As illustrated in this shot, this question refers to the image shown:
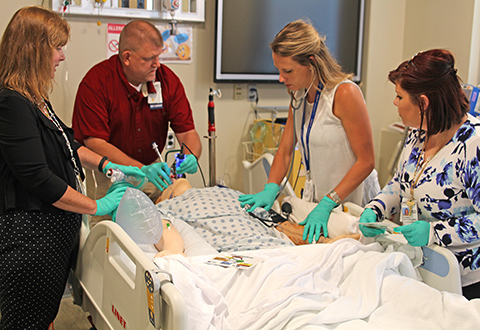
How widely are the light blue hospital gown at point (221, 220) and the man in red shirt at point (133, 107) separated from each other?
0.51 feet

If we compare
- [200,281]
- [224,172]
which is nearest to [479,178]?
[200,281]

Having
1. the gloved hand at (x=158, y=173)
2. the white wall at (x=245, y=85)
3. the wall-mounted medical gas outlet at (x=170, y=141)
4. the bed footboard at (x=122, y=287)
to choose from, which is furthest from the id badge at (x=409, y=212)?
the white wall at (x=245, y=85)

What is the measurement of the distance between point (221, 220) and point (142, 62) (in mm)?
1025

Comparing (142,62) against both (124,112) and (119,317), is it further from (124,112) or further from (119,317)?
(119,317)

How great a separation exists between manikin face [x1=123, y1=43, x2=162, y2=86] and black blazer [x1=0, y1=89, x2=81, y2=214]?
959 mm

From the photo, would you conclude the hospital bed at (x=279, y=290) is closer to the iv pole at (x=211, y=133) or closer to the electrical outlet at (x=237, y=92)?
the iv pole at (x=211, y=133)

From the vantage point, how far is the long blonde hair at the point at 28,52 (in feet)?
4.60

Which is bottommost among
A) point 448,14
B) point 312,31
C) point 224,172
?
point 224,172

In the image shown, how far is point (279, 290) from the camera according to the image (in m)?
1.21

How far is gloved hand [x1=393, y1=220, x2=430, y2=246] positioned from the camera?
4.53 feet

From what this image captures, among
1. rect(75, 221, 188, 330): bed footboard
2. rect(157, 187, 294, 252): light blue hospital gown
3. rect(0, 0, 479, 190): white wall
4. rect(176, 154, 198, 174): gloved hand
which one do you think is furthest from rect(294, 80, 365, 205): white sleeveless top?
rect(0, 0, 479, 190): white wall

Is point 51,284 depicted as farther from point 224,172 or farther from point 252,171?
point 224,172

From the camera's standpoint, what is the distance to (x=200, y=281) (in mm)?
1246

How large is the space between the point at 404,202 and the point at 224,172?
2295 mm
